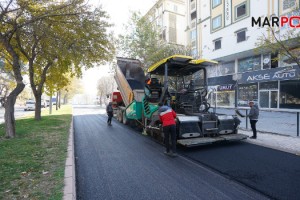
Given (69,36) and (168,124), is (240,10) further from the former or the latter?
(168,124)

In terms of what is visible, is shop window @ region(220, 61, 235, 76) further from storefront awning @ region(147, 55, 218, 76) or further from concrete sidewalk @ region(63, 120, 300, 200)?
storefront awning @ region(147, 55, 218, 76)

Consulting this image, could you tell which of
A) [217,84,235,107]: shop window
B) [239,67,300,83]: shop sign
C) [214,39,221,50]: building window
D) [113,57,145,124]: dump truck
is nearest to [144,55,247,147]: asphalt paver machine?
[113,57,145,124]: dump truck

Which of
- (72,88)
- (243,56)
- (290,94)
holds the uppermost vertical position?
(243,56)

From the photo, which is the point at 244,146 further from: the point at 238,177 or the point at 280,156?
the point at 238,177

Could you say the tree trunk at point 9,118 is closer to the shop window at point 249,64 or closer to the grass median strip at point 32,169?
the grass median strip at point 32,169

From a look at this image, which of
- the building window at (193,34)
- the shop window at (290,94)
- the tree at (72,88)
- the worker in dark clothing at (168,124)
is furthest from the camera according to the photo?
the tree at (72,88)

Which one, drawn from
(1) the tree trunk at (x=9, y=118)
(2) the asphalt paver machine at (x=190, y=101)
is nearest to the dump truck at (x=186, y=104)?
(2) the asphalt paver machine at (x=190, y=101)

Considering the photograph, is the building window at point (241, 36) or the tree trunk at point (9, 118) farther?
the building window at point (241, 36)

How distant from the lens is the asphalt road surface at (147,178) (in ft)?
12.7

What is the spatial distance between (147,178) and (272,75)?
19559 millimetres

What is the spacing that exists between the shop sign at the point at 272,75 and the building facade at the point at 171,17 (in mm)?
22695

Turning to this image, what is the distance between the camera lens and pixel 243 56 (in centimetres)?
2389

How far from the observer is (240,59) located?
2456 centimetres

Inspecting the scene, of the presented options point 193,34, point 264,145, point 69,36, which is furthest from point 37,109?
point 193,34
